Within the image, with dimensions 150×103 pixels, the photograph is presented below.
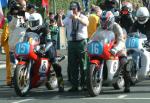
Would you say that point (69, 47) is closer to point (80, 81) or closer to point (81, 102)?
point (80, 81)

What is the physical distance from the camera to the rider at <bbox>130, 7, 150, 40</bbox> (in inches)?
567

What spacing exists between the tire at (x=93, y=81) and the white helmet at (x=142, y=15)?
274 cm

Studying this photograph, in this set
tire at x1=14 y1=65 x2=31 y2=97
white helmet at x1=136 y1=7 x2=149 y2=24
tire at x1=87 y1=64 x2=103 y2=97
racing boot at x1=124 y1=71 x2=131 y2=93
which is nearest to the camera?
tire at x1=87 y1=64 x2=103 y2=97

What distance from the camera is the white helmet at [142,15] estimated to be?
14.4 metres

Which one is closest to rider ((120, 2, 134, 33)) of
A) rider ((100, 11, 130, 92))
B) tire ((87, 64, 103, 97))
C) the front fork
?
rider ((100, 11, 130, 92))

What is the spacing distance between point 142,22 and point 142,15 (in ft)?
0.68

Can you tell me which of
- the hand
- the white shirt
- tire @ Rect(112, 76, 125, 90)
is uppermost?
the white shirt

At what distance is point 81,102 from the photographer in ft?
38.1

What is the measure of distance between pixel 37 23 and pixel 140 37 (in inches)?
89.6

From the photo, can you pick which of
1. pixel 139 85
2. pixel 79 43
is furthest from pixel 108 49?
pixel 139 85

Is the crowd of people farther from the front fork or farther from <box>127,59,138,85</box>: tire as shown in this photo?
the front fork

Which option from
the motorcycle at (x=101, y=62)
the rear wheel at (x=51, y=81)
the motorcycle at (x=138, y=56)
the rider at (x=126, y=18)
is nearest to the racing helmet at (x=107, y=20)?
the motorcycle at (x=101, y=62)

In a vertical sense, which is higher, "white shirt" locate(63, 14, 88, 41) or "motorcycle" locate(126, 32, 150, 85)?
"white shirt" locate(63, 14, 88, 41)

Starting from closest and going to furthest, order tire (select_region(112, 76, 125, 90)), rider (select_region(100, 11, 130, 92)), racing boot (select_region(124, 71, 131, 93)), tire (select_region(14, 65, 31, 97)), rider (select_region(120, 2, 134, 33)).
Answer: tire (select_region(14, 65, 31, 97)), rider (select_region(100, 11, 130, 92)), racing boot (select_region(124, 71, 131, 93)), tire (select_region(112, 76, 125, 90)), rider (select_region(120, 2, 134, 33))
